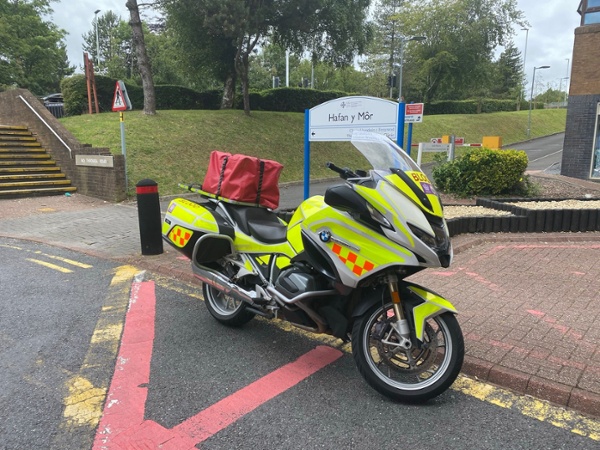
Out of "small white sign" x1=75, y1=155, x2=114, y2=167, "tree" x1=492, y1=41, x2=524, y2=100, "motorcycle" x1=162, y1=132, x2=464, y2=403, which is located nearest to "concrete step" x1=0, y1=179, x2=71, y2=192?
→ "small white sign" x1=75, y1=155, x2=114, y2=167

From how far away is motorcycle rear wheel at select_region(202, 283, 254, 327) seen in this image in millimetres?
3961

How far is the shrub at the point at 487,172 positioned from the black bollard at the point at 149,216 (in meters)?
6.54

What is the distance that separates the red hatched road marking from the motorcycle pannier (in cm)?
137

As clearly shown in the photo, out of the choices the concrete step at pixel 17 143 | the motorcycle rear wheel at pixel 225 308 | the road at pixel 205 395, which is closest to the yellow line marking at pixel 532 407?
the road at pixel 205 395

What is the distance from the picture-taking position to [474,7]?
37500mm

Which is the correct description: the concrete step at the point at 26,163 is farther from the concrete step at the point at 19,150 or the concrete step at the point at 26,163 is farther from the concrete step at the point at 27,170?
the concrete step at the point at 19,150

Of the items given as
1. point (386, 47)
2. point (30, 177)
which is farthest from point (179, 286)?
point (386, 47)

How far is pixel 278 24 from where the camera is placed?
19.8 m

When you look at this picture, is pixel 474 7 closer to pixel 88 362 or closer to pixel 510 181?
pixel 510 181

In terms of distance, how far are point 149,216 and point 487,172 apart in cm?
692

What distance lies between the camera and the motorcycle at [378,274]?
8.73 feet

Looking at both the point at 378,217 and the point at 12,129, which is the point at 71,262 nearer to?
the point at 378,217

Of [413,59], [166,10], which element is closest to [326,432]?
[166,10]

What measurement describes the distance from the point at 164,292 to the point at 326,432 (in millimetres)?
2976
